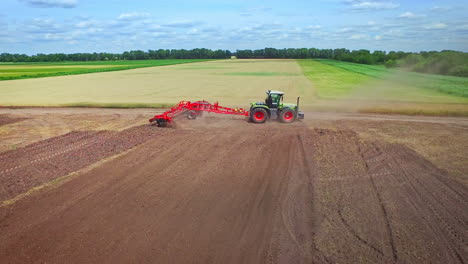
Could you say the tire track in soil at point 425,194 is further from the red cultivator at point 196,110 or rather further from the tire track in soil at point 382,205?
the red cultivator at point 196,110

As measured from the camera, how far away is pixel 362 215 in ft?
32.8

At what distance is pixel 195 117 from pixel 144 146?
21.5 feet

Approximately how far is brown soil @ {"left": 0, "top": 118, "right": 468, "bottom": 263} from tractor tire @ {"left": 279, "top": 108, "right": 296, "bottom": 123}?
5447 mm

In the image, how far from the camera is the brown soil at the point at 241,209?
832 cm

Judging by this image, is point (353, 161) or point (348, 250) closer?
point (348, 250)

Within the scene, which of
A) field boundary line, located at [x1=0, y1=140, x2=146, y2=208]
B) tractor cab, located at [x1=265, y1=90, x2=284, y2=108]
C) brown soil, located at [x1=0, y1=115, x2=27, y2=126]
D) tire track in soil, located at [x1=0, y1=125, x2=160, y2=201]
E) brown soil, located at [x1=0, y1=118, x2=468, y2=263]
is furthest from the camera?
brown soil, located at [x1=0, y1=115, x2=27, y2=126]

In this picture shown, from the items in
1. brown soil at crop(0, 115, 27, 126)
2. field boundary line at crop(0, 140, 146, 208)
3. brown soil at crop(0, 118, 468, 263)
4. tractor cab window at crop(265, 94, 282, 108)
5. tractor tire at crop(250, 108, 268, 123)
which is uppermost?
tractor cab window at crop(265, 94, 282, 108)

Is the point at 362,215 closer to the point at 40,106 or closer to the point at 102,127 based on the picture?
the point at 102,127

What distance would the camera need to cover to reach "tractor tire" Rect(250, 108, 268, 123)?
21672 mm

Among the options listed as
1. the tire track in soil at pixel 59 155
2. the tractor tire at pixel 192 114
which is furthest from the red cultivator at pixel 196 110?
the tire track in soil at pixel 59 155

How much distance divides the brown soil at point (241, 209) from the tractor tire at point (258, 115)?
17.6 feet

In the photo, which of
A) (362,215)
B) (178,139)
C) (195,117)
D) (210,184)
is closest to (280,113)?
(195,117)

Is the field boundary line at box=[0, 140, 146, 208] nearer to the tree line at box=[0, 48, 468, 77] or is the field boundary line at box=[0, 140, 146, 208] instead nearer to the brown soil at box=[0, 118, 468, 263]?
the brown soil at box=[0, 118, 468, 263]

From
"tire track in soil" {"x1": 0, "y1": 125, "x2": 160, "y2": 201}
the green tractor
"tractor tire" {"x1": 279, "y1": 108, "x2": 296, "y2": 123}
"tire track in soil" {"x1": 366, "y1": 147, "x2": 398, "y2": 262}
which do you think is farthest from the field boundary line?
"tractor tire" {"x1": 279, "y1": 108, "x2": 296, "y2": 123}
